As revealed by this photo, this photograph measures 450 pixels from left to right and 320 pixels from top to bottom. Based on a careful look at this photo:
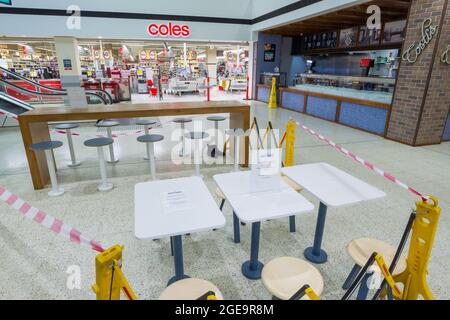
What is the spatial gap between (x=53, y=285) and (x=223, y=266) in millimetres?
1283

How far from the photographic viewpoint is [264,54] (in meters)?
11.3

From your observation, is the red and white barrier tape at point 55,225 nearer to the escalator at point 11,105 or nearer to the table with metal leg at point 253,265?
the table with metal leg at point 253,265

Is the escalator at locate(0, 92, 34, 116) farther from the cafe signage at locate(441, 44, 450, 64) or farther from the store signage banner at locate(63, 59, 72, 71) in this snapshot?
the cafe signage at locate(441, 44, 450, 64)

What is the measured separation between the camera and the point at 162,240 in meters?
2.58

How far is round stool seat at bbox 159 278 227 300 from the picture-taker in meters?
1.33

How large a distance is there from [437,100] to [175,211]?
19.4 ft

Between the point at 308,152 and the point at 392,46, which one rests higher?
the point at 392,46

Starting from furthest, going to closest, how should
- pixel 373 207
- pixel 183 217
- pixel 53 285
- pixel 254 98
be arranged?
pixel 254 98 < pixel 373 207 < pixel 53 285 < pixel 183 217

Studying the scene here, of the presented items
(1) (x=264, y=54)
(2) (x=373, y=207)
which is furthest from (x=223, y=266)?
(1) (x=264, y=54)

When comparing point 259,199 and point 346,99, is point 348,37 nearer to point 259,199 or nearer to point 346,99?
point 346,99

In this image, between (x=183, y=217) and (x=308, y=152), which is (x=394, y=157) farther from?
(x=183, y=217)

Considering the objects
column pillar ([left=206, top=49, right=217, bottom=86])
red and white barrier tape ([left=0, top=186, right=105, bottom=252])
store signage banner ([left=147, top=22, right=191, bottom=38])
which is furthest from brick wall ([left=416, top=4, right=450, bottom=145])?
column pillar ([left=206, top=49, right=217, bottom=86])

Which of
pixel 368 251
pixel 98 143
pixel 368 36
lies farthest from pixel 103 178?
pixel 368 36

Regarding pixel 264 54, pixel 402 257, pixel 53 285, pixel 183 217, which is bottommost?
pixel 53 285
